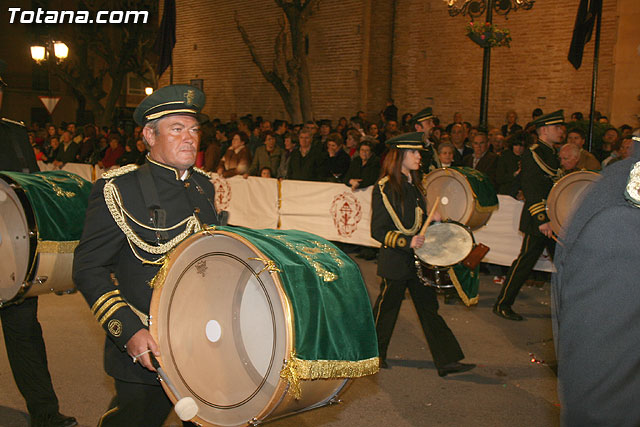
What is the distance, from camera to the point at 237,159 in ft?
38.9

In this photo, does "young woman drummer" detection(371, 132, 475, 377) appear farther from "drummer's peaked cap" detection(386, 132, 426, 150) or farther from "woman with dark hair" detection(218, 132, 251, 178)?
"woman with dark hair" detection(218, 132, 251, 178)

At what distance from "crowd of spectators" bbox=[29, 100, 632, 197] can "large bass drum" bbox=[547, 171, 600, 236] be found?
1.55ft

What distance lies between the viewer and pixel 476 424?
444cm

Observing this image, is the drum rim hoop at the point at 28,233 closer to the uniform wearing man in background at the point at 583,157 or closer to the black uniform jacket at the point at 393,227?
the black uniform jacket at the point at 393,227

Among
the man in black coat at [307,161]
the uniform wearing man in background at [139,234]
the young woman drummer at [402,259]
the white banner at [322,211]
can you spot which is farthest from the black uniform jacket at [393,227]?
the man in black coat at [307,161]

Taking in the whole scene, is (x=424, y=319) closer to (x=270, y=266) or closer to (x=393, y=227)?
(x=393, y=227)

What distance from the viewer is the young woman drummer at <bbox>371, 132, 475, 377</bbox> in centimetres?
528

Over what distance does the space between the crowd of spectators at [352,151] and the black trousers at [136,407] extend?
5564mm

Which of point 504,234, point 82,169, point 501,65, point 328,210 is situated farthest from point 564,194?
point 501,65

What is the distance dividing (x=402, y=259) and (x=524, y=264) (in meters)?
2.37

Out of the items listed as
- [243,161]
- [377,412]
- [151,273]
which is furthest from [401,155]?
[243,161]

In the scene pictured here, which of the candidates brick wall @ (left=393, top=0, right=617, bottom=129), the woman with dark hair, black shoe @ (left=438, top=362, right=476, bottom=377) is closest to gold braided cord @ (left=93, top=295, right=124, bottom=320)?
black shoe @ (left=438, top=362, right=476, bottom=377)

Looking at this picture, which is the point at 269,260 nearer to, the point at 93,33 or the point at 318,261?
the point at 318,261

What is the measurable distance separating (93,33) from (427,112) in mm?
25357
